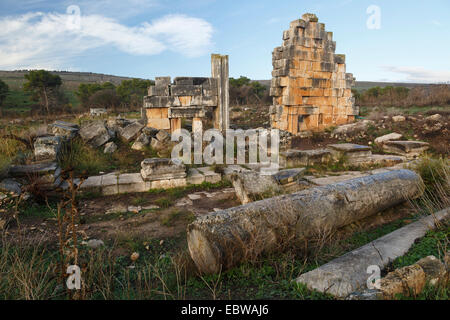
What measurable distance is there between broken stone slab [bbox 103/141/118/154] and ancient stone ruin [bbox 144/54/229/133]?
2.97 m

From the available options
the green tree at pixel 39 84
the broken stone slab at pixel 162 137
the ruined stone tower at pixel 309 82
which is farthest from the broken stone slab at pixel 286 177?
the green tree at pixel 39 84

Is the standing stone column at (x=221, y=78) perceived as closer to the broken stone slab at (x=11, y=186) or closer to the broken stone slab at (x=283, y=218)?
the broken stone slab at (x=11, y=186)

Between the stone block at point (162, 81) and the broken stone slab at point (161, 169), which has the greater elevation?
the stone block at point (162, 81)

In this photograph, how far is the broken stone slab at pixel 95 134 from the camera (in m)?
8.24

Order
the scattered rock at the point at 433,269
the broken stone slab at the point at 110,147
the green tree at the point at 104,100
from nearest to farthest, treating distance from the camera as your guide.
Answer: the scattered rock at the point at 433,269 → the broken stone slab at the point at 110,147 → the green tree at the point at 104,100

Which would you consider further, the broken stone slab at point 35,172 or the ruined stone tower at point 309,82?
the ruined stone tower at point 309,82

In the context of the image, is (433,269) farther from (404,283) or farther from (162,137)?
(162,137)

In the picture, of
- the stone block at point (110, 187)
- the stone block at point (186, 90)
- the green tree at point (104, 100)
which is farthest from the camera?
the green tree at point (104, 100)

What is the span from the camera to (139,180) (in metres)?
6.17

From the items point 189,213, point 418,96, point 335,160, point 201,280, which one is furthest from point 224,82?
point 418,96

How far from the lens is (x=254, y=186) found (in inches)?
199

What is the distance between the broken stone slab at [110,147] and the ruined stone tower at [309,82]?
6940mm

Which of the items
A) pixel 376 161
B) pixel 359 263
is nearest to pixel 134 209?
pixel 359 263
